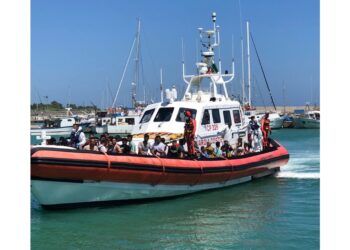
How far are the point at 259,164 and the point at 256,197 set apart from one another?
1.73 m

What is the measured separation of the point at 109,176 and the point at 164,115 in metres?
3.73

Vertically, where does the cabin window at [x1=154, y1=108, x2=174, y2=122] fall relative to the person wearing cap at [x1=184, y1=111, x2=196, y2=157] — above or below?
above

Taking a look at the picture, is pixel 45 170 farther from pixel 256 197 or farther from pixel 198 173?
pixel 256 197

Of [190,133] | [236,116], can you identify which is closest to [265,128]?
[236,116]

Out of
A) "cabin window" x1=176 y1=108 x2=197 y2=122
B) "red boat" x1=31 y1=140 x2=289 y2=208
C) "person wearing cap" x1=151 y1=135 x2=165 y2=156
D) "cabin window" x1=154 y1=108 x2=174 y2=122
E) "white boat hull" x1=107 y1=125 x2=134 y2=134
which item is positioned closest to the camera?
"red boat" x1=31 y1=140 x2=289 y2=208

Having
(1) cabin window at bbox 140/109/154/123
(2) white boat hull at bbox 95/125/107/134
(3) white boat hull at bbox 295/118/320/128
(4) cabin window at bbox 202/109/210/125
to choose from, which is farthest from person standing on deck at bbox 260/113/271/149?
(3) white boat hull at bbox 295/118/320/128

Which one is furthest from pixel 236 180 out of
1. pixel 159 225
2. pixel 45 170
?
pixel 45 170

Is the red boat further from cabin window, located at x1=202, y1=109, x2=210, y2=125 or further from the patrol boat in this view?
cabin window, located at x1=202, y1=109, x2=210, y2=125

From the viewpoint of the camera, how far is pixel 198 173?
10.4m

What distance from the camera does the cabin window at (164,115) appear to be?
40.1ft

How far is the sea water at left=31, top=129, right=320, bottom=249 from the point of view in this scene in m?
7.26

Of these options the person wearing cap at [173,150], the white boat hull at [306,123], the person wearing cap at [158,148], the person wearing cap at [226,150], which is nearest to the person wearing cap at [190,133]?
the person wearing cap at [173,150]

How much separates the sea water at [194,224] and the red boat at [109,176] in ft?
0.78
